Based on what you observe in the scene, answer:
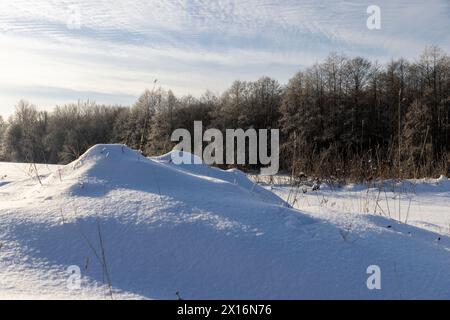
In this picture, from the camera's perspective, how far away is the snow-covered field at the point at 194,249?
1882mm

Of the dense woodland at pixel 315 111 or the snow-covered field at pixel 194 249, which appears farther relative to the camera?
the dense woodland at pixel 315 111

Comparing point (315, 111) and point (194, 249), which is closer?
point (194, 249)

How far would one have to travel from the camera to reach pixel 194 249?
2.12 m

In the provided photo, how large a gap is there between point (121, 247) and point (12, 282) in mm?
518

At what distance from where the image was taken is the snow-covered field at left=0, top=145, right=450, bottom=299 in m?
1.88

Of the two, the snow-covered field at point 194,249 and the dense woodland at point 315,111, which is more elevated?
the dense woodland at point 315,111

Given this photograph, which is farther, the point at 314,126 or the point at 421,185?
the point at 314,126

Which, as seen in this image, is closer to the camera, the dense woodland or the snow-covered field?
the snow-covered field

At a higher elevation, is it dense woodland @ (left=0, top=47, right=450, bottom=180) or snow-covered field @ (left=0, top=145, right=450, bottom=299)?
dense woodland @ (left=0, top=47, right=450, bottom=180)

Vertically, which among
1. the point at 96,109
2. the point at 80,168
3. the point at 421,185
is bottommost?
the point at 421,185
